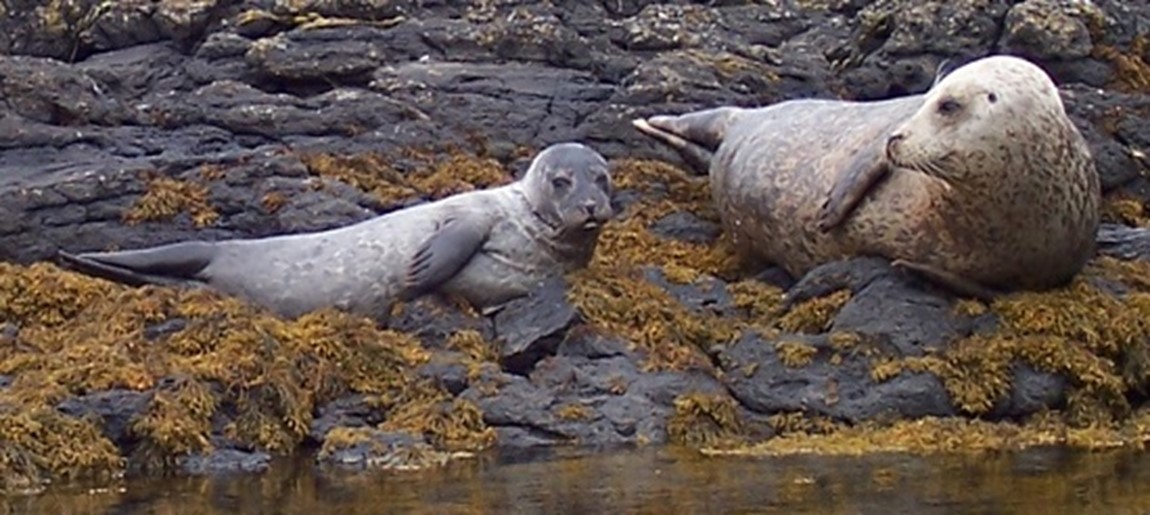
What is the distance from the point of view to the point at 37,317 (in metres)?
9.93

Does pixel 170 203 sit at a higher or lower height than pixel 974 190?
lower

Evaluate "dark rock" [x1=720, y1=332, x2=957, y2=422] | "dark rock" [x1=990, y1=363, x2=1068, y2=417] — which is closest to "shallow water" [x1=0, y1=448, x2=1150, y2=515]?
"dark rock" [x1=720, y1=332, x2=957, y2=422]

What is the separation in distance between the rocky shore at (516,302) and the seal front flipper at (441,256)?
0.53ft

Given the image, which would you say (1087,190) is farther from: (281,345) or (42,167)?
(42,167)

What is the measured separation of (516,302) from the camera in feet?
32.4

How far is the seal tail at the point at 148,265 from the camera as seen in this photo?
10.5 metres

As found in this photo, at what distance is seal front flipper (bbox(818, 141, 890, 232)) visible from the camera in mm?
10195

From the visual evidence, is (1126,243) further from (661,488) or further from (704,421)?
(661,488)

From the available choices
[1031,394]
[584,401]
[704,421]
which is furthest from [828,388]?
[584,401]

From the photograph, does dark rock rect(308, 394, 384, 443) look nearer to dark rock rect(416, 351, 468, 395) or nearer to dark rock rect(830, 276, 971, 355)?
dark rock rect(416, 351, 468, 395)

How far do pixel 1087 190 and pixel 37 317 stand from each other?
4894 mm

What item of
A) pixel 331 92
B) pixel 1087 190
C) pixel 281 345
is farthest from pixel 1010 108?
pixel 331 92

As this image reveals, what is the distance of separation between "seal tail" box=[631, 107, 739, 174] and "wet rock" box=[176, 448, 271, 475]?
4.98m

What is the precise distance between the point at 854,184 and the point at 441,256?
2.01 metres
